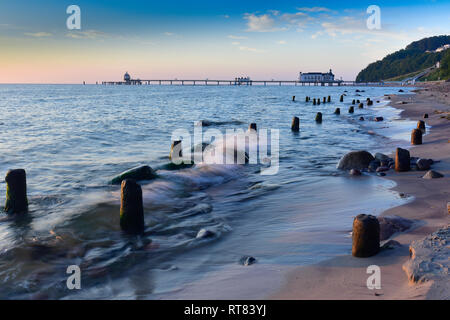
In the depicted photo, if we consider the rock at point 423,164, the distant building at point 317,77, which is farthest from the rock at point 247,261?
the distant building at point 317,77

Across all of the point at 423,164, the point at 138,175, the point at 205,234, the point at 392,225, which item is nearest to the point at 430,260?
the point at 392,225

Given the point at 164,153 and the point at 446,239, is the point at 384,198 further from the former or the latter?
the point at 164,153

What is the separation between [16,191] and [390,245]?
23.5 ft

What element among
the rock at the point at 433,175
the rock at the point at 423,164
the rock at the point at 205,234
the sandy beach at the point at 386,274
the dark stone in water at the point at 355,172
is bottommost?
the rock at the point at 205,234

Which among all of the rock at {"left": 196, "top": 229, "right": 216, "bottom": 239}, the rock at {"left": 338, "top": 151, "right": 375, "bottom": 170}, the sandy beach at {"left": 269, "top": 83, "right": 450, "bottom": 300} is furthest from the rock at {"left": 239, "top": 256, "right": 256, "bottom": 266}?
the rock at {"left": 338, "top": 151, "right": 375, "bottom": 170}

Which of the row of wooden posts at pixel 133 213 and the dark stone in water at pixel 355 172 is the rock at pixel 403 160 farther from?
the row of wooden posts at pixel 133 213

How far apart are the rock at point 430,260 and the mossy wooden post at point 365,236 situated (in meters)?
0.42

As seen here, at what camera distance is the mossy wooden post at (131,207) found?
6.35 metres

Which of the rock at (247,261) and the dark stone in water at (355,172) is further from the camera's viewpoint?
the dark stone in water at (355,172)

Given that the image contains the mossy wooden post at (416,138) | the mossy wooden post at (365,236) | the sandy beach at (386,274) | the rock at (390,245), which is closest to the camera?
the sandy beach at (386,274)

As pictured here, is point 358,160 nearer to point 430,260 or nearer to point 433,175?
point 433,175

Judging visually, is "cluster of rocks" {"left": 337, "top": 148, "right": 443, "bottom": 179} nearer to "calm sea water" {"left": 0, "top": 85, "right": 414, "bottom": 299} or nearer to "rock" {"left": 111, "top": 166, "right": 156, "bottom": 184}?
"calm sea water" {"left": 0, "top": 85, "right": 414, "bottom": 299}

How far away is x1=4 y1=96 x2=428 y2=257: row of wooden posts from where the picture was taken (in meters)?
4.34
